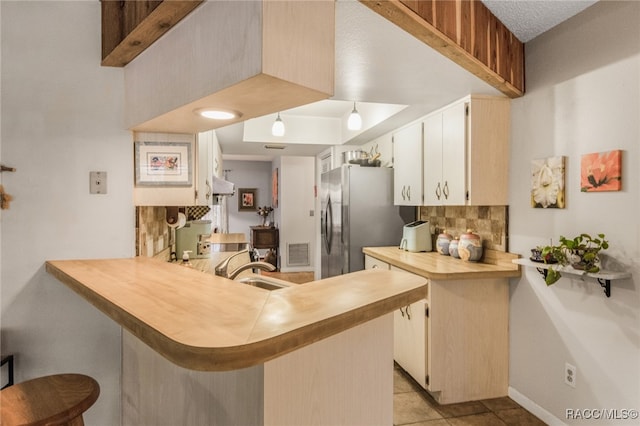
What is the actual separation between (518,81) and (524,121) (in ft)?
0.84

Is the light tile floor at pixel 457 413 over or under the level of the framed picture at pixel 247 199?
under

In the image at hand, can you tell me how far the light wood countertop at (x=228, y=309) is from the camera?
0.66 meters

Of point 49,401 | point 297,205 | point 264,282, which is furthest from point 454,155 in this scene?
point 297,205

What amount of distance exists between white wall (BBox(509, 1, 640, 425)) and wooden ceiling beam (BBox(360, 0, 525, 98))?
16 cm

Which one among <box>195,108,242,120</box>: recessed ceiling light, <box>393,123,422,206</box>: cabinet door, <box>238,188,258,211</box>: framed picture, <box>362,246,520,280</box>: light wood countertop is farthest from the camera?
<box>238,188,258,211</box>: framed picture

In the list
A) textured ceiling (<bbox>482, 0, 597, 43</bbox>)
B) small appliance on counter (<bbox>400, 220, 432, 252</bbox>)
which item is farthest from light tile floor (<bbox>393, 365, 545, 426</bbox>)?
textured ceiling (<bbox>482, 0, 597, 43</bbox>)

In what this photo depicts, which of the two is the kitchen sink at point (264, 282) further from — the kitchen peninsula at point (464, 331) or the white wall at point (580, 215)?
the white wall at point (580, 215)

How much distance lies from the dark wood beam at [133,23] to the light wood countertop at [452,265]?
1.95 m

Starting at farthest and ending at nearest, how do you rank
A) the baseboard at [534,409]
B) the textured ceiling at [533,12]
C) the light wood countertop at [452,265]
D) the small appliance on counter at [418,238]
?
the small appliance on counter at [418,238] < the light wood countertop at [452,265] < the baseboard at [534,409] < the textured ceiling at [533,12]

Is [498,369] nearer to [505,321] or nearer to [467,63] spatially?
[505,321]

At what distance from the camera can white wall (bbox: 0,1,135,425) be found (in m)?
1.65

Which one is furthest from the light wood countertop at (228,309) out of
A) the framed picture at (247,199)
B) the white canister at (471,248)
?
the framed picture at (247,199)

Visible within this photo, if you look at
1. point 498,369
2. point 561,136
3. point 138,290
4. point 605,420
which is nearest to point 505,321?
point 498,369

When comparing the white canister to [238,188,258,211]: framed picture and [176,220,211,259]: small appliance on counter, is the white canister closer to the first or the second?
[176,220,211,259]: small appliance on counter
